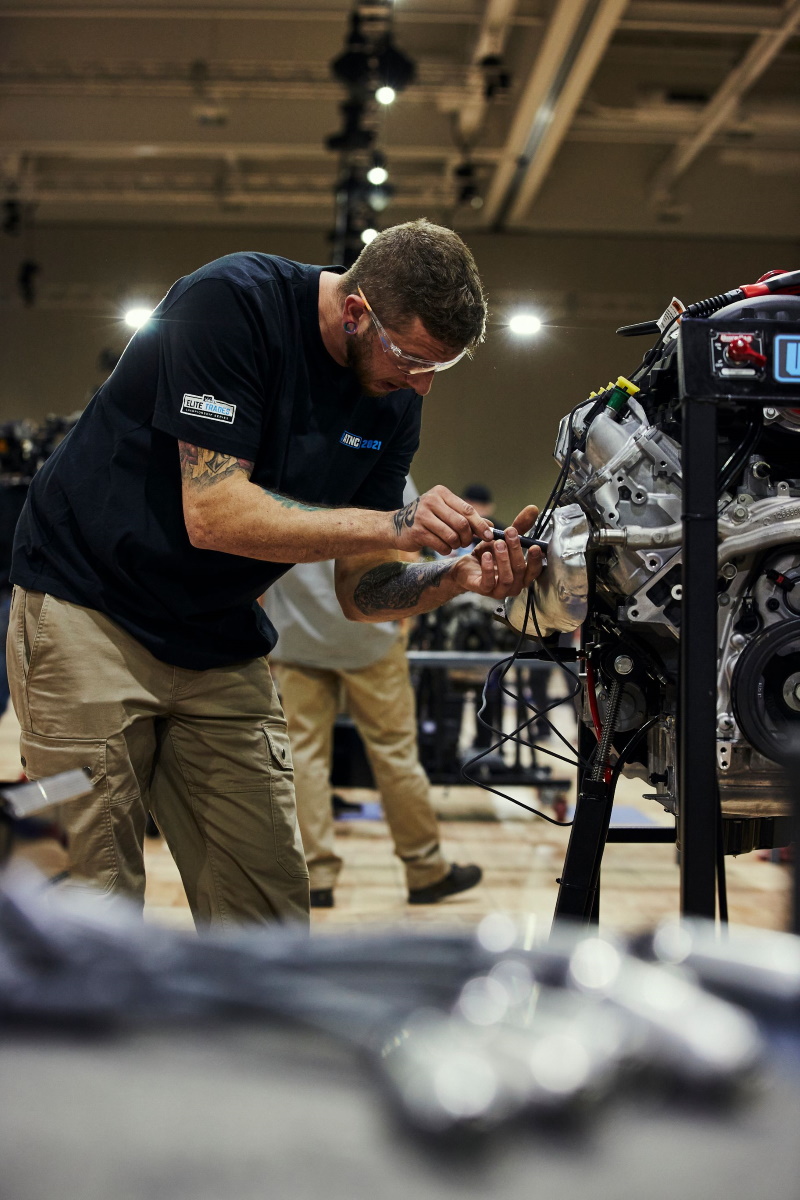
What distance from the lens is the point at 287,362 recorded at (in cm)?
187

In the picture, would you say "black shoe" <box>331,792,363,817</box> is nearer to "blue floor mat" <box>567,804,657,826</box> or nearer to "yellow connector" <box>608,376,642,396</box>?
"blue floor mat" <box>567,804,657,826</box>

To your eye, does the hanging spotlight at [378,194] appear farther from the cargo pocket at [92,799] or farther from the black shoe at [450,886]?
the cargo pocket at [92,799]

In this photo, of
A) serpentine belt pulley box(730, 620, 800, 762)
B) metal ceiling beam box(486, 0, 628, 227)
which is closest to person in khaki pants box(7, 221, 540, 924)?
serpentine belt pulley box(730, 620, 800, 762)

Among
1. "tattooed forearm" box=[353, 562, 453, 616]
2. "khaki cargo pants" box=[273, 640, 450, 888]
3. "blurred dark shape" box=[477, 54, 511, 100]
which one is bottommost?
"khaki cargo pants" box=[273, 640, 450, 888]

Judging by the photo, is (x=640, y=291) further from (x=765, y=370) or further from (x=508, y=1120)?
(x=508, y=1120)

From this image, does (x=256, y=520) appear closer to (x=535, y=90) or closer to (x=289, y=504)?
(x=289, y=504)

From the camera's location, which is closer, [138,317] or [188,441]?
[188,441]

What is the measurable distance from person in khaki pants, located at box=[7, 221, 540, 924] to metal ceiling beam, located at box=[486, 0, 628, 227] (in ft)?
14.3

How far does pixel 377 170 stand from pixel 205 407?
21.3 ft

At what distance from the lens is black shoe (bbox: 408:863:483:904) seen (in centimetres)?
388

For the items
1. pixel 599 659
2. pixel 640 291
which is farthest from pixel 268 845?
pixel 640 291

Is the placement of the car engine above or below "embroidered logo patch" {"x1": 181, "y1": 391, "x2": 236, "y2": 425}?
below

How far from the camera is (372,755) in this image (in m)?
4.03

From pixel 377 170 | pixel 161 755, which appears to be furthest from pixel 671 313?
pixel 377 170
